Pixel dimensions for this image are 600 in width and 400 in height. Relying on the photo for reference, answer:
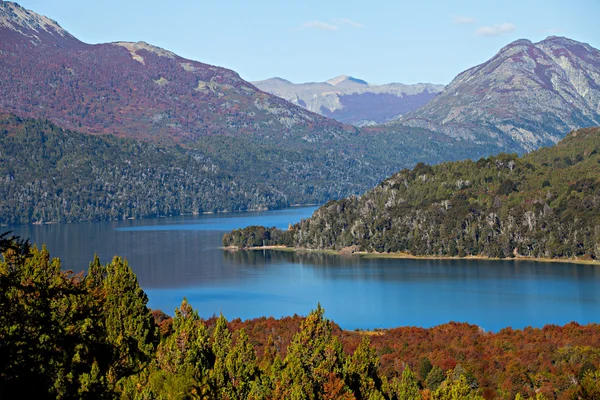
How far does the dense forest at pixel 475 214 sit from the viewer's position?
475ft

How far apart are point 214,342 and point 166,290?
74237 millimetres

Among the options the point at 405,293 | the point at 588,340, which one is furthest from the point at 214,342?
the point at 405,293

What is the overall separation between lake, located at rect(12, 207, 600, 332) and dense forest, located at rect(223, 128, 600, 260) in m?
8.10

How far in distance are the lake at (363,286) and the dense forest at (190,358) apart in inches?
1226

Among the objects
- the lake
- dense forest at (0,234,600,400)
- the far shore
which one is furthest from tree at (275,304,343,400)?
the far shore

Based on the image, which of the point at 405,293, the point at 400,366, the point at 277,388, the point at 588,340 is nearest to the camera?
the point at 277,388

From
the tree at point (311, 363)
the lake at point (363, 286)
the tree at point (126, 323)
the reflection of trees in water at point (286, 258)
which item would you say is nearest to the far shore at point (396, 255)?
the reflection of trees in water at point (286, 258)

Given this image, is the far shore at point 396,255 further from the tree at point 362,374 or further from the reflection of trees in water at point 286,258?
the tree at point 362,374

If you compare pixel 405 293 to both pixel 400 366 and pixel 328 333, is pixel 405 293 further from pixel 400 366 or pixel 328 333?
pixel 328 333

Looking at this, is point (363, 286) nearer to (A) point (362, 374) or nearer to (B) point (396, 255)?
(B) point (396, 255)

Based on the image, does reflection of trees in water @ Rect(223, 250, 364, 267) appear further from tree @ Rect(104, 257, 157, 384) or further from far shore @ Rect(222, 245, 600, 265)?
tree @ Rect(104, 257, 157, 384)

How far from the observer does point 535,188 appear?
541ft

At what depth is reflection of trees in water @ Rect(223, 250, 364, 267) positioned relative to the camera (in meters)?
143

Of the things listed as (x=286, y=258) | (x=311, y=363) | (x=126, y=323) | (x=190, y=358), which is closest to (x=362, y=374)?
(x=311, y=363)
